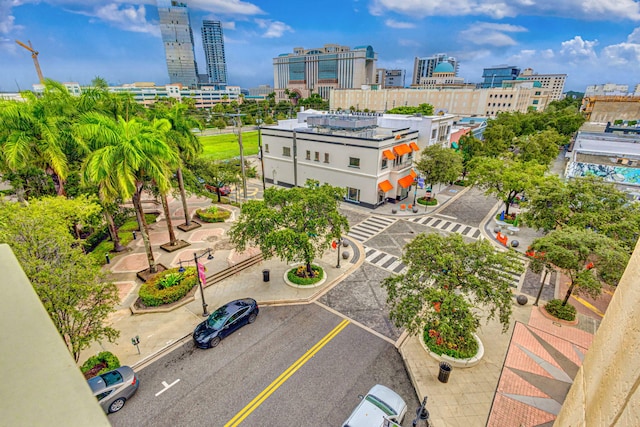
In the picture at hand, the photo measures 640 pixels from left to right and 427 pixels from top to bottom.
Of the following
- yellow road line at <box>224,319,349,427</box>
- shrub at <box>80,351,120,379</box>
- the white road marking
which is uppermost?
shrub at <box>80,351,120,379</box>

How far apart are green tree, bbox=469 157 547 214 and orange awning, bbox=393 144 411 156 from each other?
781 centimetres

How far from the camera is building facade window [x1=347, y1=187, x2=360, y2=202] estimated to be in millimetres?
36031

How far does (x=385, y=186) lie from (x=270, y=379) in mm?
24897

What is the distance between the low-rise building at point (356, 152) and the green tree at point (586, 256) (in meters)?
19.2

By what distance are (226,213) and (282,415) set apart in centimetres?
2279

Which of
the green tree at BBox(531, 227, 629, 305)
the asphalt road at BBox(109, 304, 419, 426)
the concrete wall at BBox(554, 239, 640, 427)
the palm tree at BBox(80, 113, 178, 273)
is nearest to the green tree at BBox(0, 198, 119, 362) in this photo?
the asphalt road at BBox(109, 304, 419, 426)

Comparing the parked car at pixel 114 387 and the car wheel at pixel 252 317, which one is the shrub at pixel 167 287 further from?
the parked car at pixel 114 387

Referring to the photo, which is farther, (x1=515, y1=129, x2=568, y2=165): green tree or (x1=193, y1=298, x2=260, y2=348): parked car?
(x1=515, y1=129, x2=568, y2=165): green tree

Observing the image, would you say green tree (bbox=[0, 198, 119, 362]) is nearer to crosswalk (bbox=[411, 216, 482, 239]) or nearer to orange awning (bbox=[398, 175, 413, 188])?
crosswalk (bbox=[411, 216, 482, 239])

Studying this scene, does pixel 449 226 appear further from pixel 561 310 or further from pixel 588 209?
pixel 561 310

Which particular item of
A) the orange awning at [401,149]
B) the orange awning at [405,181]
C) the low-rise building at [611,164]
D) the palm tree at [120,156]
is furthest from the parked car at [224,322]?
the low-rise building at [611,164]

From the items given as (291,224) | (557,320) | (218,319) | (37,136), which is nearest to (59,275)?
(218,319)

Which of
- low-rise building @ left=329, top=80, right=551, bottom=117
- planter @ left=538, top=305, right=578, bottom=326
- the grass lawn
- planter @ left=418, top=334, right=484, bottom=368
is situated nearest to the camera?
planter @ left=418, top=334, right=484, bottom=368

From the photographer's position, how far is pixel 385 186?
1362 inches
